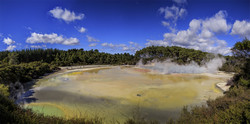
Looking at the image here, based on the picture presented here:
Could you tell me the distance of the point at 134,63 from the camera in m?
43.6

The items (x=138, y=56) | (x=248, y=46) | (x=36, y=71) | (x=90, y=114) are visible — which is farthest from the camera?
(x=138, y=56)

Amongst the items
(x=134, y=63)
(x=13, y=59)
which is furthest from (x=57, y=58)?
(x=134, y=63)

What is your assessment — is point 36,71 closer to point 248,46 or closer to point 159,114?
point 159,114

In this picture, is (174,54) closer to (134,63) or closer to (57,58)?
(134,63)

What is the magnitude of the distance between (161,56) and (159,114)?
126ft

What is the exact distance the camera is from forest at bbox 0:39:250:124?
4.04 meters

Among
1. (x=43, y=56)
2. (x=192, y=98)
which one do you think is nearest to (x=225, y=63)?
(x=192, y=98)

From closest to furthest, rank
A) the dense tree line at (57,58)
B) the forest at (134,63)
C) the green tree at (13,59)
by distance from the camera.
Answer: the forest at (134,63) < the green tree at (13,59) < the dense tree line at (57,58)

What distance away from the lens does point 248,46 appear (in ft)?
38.5

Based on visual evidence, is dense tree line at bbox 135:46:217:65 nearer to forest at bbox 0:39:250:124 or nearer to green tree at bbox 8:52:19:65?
forest at bbox 0:39:250:124

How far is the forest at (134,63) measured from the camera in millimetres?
4035

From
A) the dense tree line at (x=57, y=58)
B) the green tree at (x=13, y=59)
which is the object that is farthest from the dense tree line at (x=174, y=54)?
the green tree at (x=13, y=59)

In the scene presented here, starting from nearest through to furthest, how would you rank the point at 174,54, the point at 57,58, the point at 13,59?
1. the point at 13,59
2. the point at 57,58
3. the point at 174,54

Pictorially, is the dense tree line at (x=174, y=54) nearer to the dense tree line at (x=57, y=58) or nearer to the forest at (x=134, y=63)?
the forest at (x=134, y=63)
